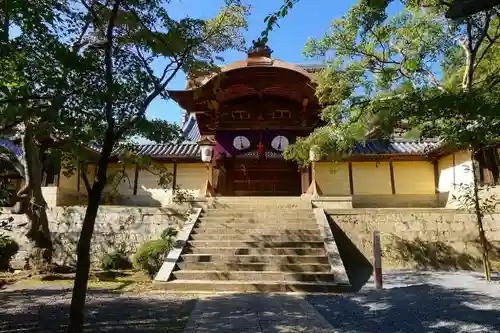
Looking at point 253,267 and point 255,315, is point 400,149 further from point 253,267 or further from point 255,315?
point 255,315

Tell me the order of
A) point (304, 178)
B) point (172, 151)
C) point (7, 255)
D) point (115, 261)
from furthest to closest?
point (172, 151) → point (304, 178) → point (115, 261) → point (7, 255)

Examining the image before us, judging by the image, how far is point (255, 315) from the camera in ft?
19.0

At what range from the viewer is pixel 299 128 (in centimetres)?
1594

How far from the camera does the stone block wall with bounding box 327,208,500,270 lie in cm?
1101

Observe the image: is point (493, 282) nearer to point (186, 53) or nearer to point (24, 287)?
point (186, 53)

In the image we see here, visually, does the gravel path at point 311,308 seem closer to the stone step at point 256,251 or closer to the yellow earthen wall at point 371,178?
the stone step at point 256,251

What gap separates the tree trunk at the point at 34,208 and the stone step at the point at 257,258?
13.5ft

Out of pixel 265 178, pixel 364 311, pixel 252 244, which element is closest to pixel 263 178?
pixel 265 178

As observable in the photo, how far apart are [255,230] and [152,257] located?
122 inches

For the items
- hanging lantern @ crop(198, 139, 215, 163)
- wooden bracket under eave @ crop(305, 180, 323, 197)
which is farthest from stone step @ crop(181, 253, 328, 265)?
hanging lantern @ crop(198, 139, 215, 163)

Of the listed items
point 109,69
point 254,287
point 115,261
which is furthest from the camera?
point 115,261

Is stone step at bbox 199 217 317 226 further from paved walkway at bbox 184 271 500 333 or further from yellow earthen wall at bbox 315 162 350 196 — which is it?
yellow earthen wall at bbox 315 162 350 196

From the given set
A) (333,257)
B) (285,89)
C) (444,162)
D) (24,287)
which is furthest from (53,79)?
(444,162)

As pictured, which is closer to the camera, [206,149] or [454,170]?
[206,149]
